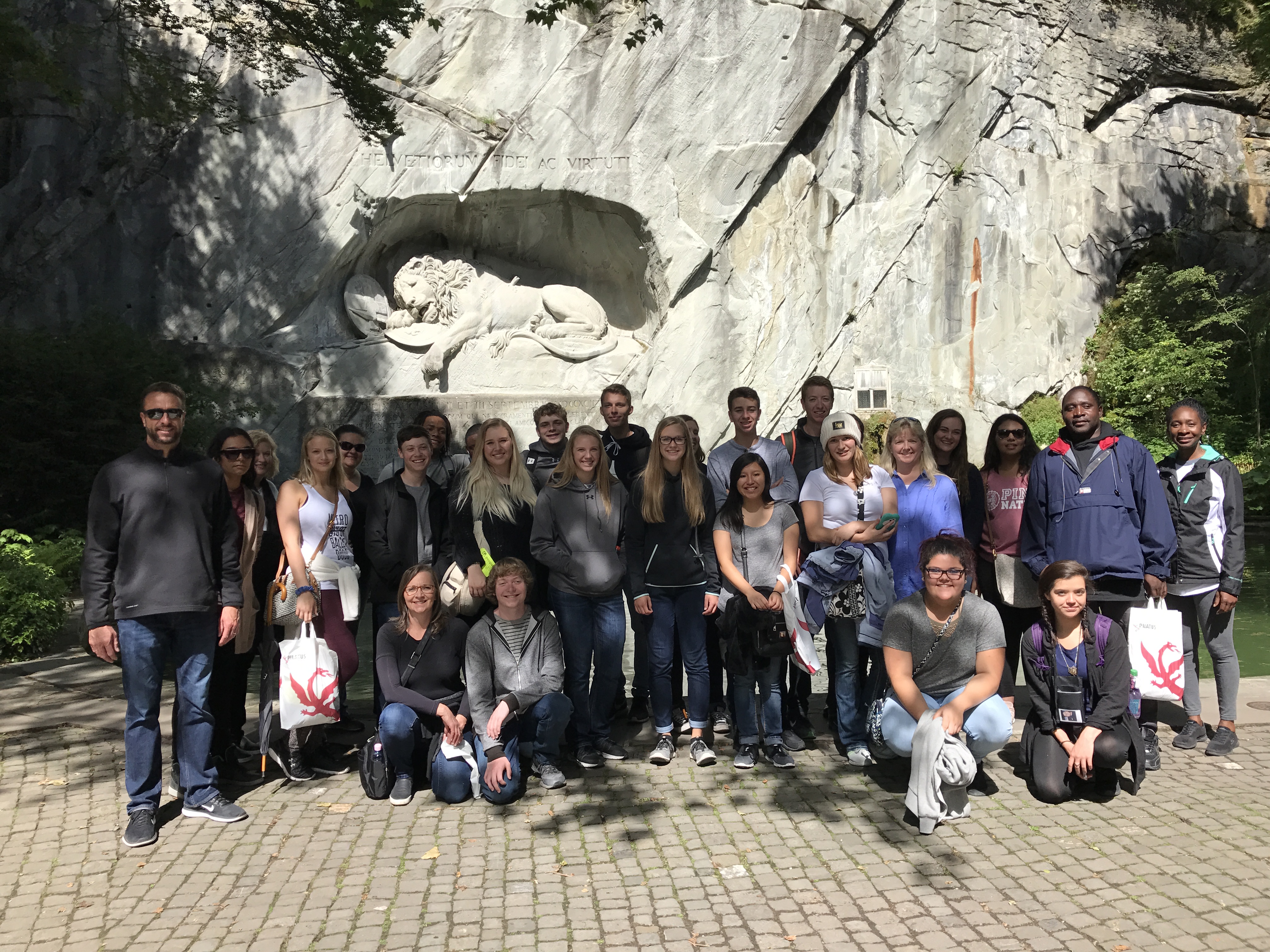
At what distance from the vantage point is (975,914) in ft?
10.3

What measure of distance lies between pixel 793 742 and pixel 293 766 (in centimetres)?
243

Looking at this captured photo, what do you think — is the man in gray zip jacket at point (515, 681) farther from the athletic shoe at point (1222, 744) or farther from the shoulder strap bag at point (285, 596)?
the athletic shoe at point (1222, 744)

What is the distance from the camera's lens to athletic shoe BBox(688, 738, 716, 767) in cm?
460

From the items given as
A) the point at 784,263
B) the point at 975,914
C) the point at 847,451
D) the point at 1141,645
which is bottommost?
the point at 975,914

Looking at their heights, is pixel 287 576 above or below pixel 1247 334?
below

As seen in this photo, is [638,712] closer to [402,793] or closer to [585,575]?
[585,575]

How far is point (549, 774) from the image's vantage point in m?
4.36

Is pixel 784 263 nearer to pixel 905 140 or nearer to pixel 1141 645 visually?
pixel 905 140

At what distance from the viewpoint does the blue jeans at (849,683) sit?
15.5 ft

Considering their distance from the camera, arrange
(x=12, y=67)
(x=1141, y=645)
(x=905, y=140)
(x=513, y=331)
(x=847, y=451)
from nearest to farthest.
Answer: (x=1141, y=645) < (x=847, y=451) < (x=12, y=67) < (x=513, y=331) < (x=905, y=140)

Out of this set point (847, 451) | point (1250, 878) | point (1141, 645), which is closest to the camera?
point (1250, 878)

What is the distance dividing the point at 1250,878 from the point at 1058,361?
15.5 m

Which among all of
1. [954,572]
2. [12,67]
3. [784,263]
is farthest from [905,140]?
[954,572]

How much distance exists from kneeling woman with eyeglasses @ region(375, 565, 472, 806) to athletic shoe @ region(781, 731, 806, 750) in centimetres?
160
